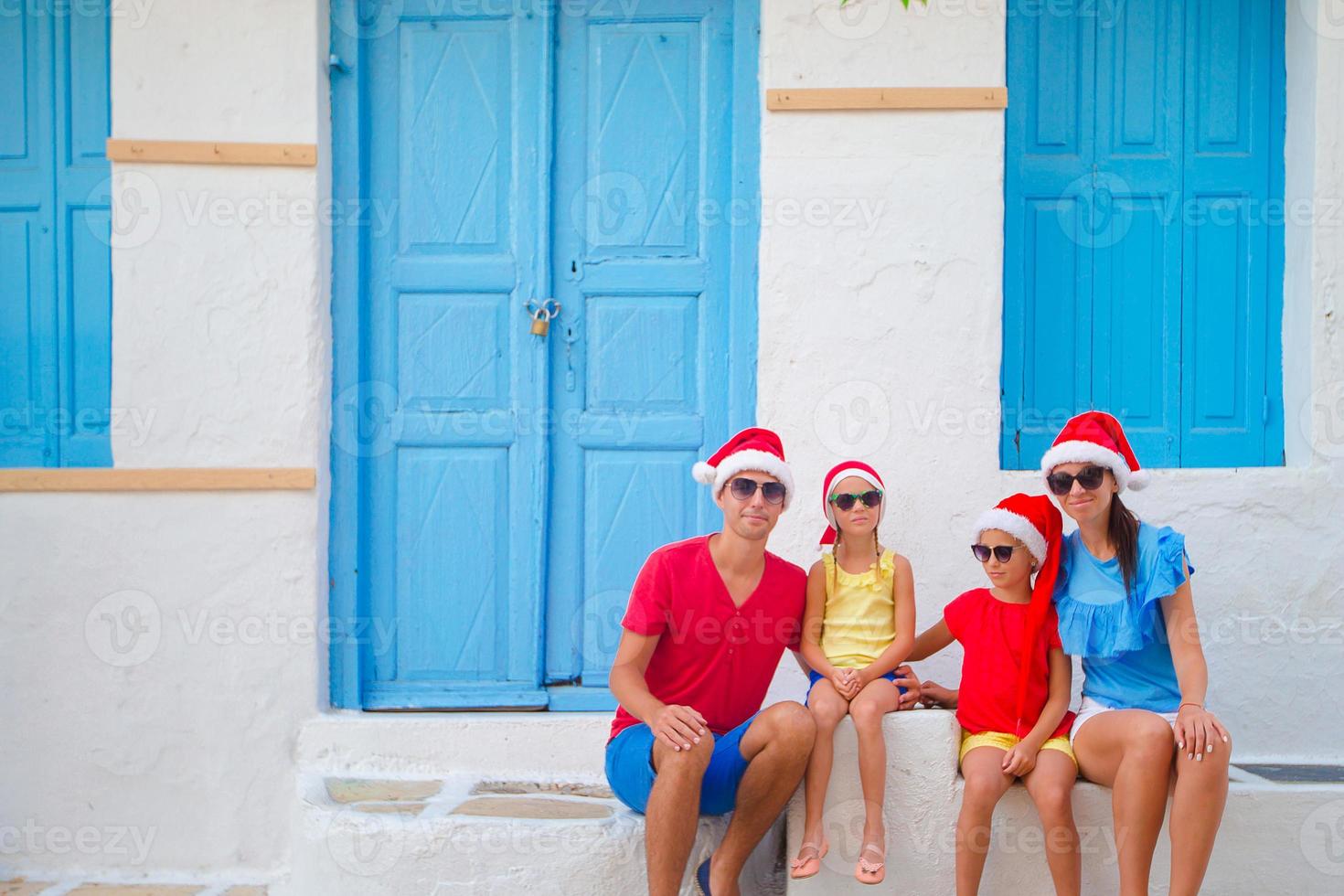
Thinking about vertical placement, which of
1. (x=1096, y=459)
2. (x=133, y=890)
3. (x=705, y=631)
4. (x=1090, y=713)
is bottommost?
(x=133, y=890)

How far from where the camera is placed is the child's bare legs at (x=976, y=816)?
3.35 meters

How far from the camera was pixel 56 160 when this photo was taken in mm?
4508

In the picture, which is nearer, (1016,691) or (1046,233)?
(1016,691)

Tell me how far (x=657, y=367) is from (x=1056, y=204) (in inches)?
65.7

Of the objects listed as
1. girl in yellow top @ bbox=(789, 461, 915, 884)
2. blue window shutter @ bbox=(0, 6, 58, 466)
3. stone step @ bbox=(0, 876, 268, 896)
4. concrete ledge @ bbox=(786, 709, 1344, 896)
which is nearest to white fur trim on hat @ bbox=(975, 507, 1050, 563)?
girl in yellow top @ bbox=(789, 461, 915, 884)

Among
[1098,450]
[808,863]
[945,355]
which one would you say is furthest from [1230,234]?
[808,863]

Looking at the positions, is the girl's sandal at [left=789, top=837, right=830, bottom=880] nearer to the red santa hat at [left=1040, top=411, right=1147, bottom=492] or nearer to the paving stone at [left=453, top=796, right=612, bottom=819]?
the paving stone at [left=453, top=796, right=612, bottom=819]

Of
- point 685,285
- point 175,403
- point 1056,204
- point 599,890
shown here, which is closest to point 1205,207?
point 1056,204

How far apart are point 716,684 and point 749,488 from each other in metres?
0.61

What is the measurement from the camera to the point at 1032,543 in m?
3.54

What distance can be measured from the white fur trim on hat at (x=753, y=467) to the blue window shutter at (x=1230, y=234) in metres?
1.87

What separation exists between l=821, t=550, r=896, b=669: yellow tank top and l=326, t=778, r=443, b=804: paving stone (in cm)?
155

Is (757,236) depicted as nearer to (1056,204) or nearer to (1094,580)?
(1056,204)

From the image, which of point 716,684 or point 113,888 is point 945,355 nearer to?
point 716,684
